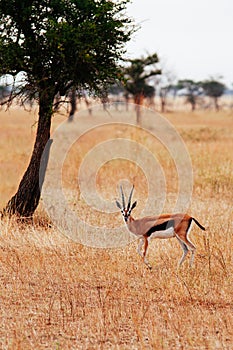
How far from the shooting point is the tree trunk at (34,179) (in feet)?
35.2

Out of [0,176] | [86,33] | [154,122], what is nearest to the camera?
[86,33]

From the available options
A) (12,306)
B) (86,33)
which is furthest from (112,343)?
(86,33)

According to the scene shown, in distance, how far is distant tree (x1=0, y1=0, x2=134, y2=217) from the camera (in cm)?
994

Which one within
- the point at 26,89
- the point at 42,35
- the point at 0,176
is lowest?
the point at 0,176

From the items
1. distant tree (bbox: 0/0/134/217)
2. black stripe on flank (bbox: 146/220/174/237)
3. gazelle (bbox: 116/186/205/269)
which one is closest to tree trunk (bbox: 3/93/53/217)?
distant tree (bbox: 0/0/134/217)

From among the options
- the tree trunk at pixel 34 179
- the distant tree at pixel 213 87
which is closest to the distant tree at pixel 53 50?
the tree trunk at pixel 34 179

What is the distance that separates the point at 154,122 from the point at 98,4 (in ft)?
105

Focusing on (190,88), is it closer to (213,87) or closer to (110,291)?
(213,87)

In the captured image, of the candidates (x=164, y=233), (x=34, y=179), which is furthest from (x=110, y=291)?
(x=34, y=179)

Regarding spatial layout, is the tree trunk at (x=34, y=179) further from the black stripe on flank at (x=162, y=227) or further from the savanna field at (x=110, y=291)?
the black stripe on flank at (x=162, y=227)

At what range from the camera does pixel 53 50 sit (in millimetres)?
10273

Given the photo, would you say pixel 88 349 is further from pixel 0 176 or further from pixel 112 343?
pixel 0 176

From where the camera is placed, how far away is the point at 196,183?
1573 centimetres

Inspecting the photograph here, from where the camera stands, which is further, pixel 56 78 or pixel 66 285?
pixel 56 78
